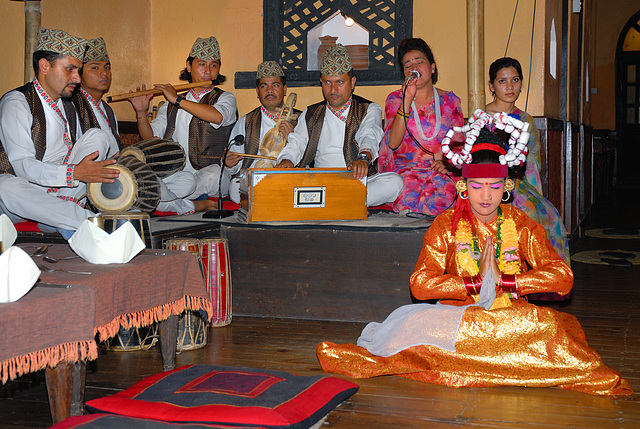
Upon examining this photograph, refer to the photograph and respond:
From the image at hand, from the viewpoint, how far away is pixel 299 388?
8.76ft

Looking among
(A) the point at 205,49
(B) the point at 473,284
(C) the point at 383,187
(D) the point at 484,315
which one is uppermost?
(A) the point at 205,49

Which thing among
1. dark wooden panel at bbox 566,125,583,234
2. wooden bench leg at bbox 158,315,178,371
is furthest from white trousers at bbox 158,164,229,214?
dark wooden panel at bbox 566,125,583,234

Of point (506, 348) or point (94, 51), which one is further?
point (94, 51)

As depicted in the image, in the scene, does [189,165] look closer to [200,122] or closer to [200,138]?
[200,138]

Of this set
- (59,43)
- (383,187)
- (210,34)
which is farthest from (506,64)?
(210,34)

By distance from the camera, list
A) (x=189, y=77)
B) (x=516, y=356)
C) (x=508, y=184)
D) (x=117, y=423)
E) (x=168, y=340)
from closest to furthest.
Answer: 1. (x=117, y=423)
2. (x=516, y=356)
3. (x=168, y=340)
4. (x=508, y=184)
5. (x=189, y=77)

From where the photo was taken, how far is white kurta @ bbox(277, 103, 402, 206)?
183 inches

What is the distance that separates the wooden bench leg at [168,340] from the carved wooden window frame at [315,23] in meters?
3.46

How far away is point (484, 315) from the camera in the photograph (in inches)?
115

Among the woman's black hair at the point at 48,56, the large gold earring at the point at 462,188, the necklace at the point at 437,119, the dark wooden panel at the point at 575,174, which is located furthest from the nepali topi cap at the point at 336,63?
the dark wooden panel at the point at 575,174

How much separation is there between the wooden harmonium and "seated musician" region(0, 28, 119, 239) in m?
0.90

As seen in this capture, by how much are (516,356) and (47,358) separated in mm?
1805

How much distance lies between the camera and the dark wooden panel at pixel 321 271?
3951mm

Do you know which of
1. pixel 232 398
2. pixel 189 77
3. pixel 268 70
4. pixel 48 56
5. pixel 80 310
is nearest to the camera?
pixel 80 310
